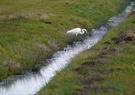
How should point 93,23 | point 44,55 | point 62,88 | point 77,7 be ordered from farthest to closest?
point 77,7, point 93,23, point 44,55, point 62,88

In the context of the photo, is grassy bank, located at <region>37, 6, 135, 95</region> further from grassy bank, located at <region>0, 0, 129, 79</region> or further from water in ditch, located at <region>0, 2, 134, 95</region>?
grassy bank, located at <region>0, 0, 129, 79</region>

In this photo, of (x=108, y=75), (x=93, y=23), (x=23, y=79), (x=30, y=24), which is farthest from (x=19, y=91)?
(x=93, y=23)

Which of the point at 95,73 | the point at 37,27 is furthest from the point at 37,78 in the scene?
the point at 37,27

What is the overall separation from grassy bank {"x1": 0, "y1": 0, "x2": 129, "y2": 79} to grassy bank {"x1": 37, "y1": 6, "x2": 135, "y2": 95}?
4562mm

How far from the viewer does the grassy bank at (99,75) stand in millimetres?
20875

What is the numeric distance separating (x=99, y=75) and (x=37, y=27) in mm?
21279

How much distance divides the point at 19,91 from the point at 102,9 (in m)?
44.7

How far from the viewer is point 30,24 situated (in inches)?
1774

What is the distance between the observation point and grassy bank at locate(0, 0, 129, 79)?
32375mm

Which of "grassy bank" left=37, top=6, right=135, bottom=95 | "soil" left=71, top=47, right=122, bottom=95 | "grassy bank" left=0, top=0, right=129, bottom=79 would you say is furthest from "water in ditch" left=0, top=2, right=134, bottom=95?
"soil" left=71, top=47, right=122, bottom=95

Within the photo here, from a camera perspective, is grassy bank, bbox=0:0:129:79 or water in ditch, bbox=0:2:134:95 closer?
water in ditch, bbox=0:2:134:95

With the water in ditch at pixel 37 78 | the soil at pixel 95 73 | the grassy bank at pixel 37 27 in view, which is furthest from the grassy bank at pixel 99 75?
the grassy bank at pixel 37 27

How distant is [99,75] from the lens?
23984 mm

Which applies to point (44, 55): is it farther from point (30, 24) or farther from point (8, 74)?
point (30, 24)
